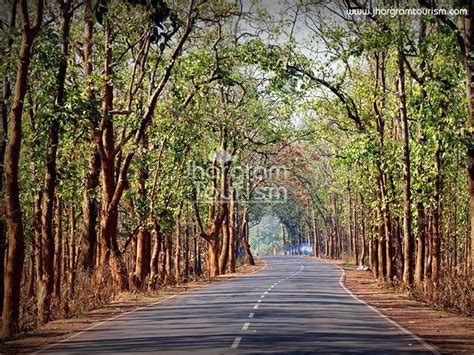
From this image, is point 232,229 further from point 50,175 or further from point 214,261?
point 50,175

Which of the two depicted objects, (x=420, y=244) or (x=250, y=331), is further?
(x=420, y=244)

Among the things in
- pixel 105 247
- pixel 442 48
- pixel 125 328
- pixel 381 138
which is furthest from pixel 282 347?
pixel 381 138

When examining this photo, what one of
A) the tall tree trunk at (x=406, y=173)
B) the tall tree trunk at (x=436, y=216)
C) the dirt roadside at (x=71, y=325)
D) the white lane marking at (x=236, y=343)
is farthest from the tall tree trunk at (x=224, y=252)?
the white lane marking at (x=236, y=343)

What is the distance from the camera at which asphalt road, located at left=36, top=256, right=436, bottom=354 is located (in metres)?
15.9

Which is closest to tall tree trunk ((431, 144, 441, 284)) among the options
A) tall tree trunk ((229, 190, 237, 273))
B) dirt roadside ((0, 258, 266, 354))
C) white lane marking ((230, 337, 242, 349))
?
dirt roadside ((0, 258, 266, 354))

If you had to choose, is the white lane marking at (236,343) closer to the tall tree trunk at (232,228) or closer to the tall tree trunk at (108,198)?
the tall tree trunk at (108,198)

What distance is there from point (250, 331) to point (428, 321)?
5.98 meters

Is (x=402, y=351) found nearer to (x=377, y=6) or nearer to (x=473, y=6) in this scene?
(x=473, y=6)

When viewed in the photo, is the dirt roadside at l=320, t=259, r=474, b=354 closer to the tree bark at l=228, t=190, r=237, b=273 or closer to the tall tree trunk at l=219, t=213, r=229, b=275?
the tall tree trunk at l=219, t=213, r=229, b=275

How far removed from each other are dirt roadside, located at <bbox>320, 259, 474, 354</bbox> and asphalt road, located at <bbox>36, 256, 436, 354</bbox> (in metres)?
0.49

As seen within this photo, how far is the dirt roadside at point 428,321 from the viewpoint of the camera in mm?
17273

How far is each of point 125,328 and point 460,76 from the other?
1181 cm

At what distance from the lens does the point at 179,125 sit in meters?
43.0

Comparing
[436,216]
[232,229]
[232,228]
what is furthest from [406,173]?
[232,229]
